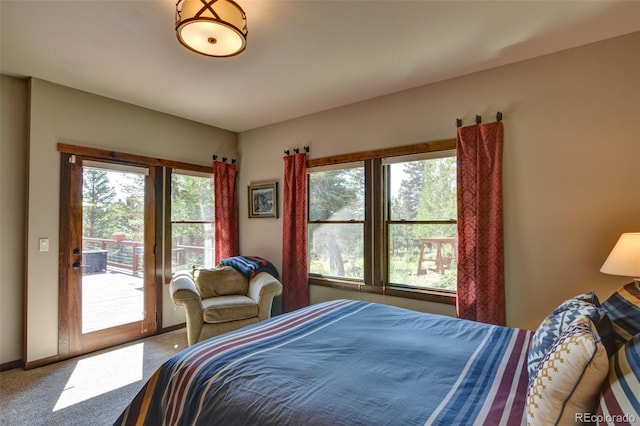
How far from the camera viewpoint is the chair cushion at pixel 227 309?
311 centimetres

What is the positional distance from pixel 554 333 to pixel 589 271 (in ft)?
5.16

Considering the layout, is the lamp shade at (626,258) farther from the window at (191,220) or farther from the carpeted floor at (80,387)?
the window at (191,220)

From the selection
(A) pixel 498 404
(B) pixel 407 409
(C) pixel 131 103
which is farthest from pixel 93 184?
(A) pixel 498 404

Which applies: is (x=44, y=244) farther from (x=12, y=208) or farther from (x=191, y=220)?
(x=191, y=220)

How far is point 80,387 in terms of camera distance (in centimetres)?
254

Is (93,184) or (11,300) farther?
(93,184)

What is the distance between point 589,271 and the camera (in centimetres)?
237

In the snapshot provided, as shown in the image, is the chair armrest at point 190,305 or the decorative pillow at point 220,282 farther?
the decorative pillow at point 220,282

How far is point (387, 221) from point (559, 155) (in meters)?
1.57

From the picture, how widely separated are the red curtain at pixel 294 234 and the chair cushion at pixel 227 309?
0.67 meters

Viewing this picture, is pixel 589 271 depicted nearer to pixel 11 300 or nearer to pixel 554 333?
pixel 554 333

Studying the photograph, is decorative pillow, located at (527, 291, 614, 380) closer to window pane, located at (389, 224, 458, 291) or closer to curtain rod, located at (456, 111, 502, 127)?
window pane, located at (389, 224, 458, 291)

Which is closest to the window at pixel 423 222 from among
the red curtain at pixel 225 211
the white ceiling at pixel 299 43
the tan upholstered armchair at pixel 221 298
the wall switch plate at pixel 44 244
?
the white ceiling at pixel 299 43

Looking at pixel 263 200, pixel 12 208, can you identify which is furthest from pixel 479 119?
pixel 12 208
